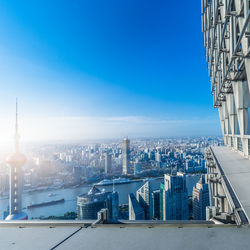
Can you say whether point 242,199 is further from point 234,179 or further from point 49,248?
point 49,248

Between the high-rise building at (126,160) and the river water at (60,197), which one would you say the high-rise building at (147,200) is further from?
the high-rise building at (126,160)

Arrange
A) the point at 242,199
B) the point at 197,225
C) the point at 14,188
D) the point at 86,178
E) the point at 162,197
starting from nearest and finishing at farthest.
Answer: the point at 197,225
the point at 242,199
the point at 162,197
the point at 14,188
the point at 86,178

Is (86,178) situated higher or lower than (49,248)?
lower

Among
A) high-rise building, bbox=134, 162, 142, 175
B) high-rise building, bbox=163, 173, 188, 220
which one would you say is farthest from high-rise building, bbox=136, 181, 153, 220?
high-rise building, bbox=134, 162, 142, 175

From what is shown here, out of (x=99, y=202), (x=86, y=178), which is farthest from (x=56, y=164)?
(x=99, y=202)

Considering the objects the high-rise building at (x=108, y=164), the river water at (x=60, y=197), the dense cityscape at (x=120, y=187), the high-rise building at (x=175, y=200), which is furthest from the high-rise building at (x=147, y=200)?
the high-rise building at (x=108, y=164)

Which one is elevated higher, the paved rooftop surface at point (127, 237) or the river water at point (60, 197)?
the paved rooftop surface at point (127, 237)
